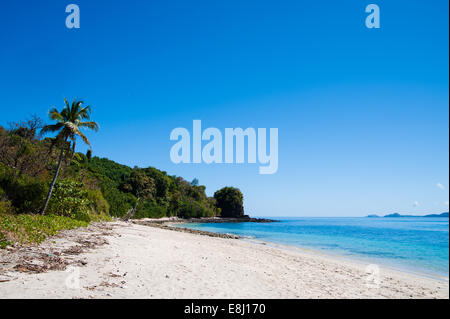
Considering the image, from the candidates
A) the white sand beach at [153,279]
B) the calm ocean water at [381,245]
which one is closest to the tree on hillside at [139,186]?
the calm ocean water at [381,245]

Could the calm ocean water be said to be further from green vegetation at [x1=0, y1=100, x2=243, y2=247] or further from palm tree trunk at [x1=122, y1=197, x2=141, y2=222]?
green vegetation at [x1=0, y1=100, x2=243, y2=247]

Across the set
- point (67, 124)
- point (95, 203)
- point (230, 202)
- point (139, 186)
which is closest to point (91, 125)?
point (67, 124)

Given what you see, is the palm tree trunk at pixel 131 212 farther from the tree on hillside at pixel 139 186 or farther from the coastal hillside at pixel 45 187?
the tree on hillside at pixel 139 186

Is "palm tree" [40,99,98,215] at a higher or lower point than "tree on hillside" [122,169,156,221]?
higher

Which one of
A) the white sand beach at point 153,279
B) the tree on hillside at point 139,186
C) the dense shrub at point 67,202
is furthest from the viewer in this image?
the tree on hillside at point 139,186

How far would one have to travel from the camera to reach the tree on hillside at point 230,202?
11744 cm

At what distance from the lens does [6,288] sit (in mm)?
5441

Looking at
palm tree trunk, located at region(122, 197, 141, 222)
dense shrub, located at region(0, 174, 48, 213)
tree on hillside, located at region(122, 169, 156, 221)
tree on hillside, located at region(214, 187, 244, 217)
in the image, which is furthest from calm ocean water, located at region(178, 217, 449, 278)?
tree on hillside, located at region(214, 187, 244, 217)

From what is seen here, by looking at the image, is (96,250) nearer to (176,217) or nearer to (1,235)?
(1,235)

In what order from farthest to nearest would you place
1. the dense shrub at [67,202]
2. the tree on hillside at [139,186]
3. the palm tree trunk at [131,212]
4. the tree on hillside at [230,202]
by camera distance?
the tree on hillside at [230,202] < the tree on hillside at [139,186] < the palm tree trunk at [131,212] < the dense shrub at [67,202]

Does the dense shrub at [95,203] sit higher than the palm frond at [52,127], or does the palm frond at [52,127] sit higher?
the palm frond at [52,127]

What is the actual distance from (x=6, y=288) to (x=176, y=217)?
3155 inches

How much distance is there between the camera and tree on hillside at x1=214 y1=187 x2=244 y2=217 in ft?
385
